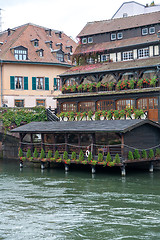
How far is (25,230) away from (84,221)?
8.87 ft

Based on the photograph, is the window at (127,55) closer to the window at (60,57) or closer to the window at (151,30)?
the window at (151,30)

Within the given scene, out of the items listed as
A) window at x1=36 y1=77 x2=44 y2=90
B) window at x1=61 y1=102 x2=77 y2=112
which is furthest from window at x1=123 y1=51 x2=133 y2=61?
window at x1=36 y1=77 x2=44 y2=90

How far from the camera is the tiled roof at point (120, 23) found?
144 ft

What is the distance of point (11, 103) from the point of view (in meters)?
52.8

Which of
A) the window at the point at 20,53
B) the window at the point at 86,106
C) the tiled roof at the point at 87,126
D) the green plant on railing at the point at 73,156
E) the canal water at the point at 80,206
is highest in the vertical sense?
the window at the point at 20,53

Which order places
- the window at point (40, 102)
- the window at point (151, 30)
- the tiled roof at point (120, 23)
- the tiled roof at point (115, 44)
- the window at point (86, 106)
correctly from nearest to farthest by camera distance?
the tiled roof at point (115, 44), the window at point (151, 30), the window at point (86, 106), the tiled roof at point (120, 23), the window at point (40, 102)

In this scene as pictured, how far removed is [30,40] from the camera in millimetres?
56344

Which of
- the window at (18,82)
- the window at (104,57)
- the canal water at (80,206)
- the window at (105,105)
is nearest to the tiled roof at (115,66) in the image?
the window at (104,57)

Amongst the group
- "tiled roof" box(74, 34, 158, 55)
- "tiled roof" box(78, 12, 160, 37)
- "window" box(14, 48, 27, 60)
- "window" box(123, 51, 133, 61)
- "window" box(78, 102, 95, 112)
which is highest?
"tiled roof" box(78, 12, 160, 37)

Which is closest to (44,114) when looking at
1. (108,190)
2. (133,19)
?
(133,19)

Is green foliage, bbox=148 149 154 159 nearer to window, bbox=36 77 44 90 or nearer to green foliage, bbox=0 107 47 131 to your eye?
green foliage, bbox=0 107 47 131

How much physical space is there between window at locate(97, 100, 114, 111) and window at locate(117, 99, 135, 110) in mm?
759

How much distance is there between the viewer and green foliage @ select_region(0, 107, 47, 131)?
142ft

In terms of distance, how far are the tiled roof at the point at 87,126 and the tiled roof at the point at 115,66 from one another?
7751 millimetres
